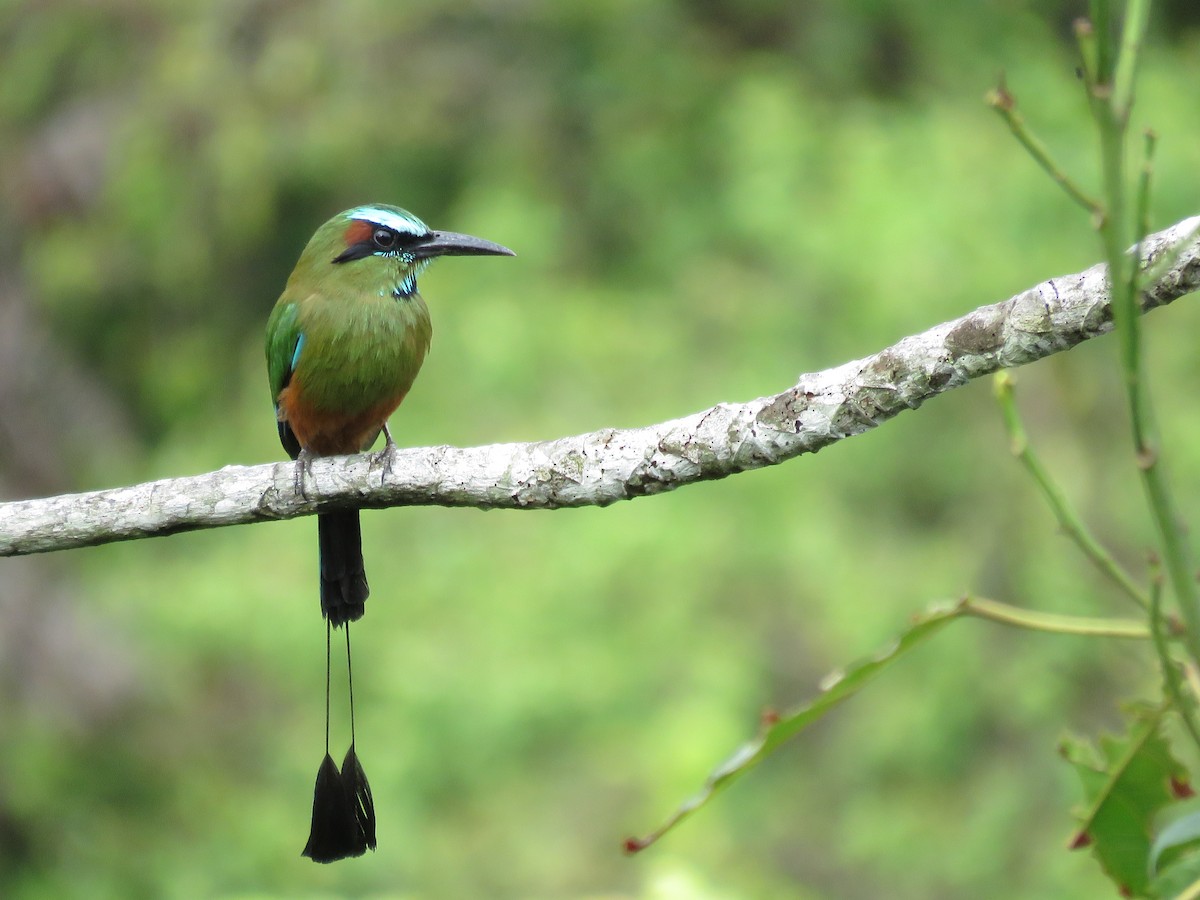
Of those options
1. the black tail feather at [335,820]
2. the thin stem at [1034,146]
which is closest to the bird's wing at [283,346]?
the black tail feather at [335,820]

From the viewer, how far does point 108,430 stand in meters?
7.14

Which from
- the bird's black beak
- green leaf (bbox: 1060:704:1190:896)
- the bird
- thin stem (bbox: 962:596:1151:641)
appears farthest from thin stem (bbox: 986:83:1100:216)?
the bird's black beak

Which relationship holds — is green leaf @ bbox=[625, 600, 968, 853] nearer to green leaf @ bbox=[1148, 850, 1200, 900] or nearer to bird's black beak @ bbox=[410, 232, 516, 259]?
green leaf @ bbox=[1148, 850, 1200, 900]

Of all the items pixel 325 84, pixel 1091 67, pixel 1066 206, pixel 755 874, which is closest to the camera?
pixel 1091 67

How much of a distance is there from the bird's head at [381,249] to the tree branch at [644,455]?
67 centimetres

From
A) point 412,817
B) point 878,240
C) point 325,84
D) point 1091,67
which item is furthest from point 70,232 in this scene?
point 1091,67

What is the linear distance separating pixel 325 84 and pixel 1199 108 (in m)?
3.80

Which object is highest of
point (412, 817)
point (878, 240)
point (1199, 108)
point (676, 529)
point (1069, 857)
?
point (1199, 108)

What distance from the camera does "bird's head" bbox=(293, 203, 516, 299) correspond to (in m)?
2.66

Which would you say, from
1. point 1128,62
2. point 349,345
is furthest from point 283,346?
point 1128,62

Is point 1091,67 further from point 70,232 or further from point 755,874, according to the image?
point 70,232

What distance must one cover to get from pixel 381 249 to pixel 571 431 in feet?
9.25

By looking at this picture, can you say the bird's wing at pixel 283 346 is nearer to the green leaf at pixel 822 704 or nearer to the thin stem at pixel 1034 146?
the green leaf at pixel 822 704

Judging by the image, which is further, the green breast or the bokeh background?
the bokeh background
